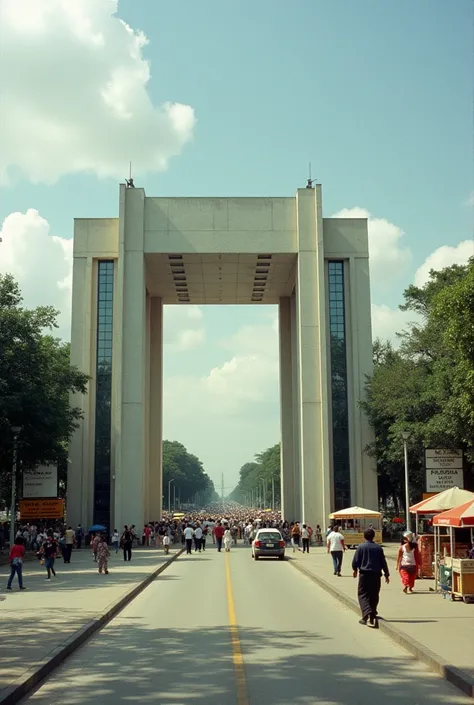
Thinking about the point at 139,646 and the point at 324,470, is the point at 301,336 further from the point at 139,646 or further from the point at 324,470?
the point at 139,646

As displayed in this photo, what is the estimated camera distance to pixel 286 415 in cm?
6462

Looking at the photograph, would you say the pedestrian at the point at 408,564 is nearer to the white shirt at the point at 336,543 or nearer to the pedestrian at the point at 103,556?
the white shirt at the point at 336,543

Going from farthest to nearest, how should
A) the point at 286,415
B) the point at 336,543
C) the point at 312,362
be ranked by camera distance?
the point at 286,415
the point at 312,362
the point at 336,543

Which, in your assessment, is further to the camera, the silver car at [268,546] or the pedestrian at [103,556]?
the silver car at [268,546]

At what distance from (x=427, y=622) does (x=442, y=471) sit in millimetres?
18569

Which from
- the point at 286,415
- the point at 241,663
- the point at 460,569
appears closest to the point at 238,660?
the point at 241,663

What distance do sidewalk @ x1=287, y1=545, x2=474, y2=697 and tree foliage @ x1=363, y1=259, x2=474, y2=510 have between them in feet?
25.6

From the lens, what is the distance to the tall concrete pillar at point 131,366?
5169 cm

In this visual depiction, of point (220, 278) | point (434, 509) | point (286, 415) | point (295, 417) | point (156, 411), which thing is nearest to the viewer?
point (434, 509)

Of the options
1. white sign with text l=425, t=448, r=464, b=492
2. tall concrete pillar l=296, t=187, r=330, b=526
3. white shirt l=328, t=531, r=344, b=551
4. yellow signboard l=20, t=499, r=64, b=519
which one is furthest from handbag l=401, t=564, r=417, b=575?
tall concrete pillar l=296, t=187, r=330, b=526

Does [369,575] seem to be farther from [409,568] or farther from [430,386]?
[430,386]

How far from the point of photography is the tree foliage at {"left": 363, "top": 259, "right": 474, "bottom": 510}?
2472 cm

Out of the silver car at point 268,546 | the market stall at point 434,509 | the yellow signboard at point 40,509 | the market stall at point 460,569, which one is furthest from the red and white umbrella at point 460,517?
the yellow signboard at point 40,509

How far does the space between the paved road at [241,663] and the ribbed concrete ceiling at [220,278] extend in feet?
130
